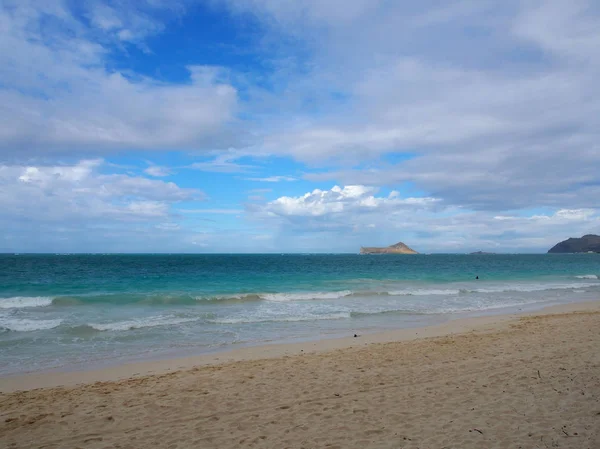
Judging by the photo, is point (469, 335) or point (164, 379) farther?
point (469, 335)

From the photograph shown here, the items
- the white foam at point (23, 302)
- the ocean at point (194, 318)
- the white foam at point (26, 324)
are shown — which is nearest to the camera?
the ocean at point (194, 318)

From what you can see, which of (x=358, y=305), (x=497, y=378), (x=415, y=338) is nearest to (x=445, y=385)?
(x=497, y=378)

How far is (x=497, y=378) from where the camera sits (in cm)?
753

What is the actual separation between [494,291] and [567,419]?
25556 millimetres

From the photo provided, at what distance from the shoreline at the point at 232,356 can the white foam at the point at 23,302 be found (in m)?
13.7

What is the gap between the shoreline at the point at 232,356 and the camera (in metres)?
8.69

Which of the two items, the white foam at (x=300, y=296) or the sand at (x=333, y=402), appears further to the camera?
the white foam at (x=300, y=296)

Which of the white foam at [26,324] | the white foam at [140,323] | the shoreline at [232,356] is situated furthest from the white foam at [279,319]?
the white foam at [26,324]

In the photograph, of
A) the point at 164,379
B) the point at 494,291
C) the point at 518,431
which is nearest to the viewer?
the point at 518,431

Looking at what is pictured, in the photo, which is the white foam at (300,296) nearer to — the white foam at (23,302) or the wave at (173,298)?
the wave at (173,298)

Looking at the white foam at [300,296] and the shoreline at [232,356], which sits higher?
the white foam at [300,296]

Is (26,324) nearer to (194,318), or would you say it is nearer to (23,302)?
(194,318)

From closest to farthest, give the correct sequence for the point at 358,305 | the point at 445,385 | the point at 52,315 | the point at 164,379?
the point at 445,385, the point at 164,379, the point at 52,315, the point at 358,305

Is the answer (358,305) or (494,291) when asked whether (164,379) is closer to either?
(358,305)
